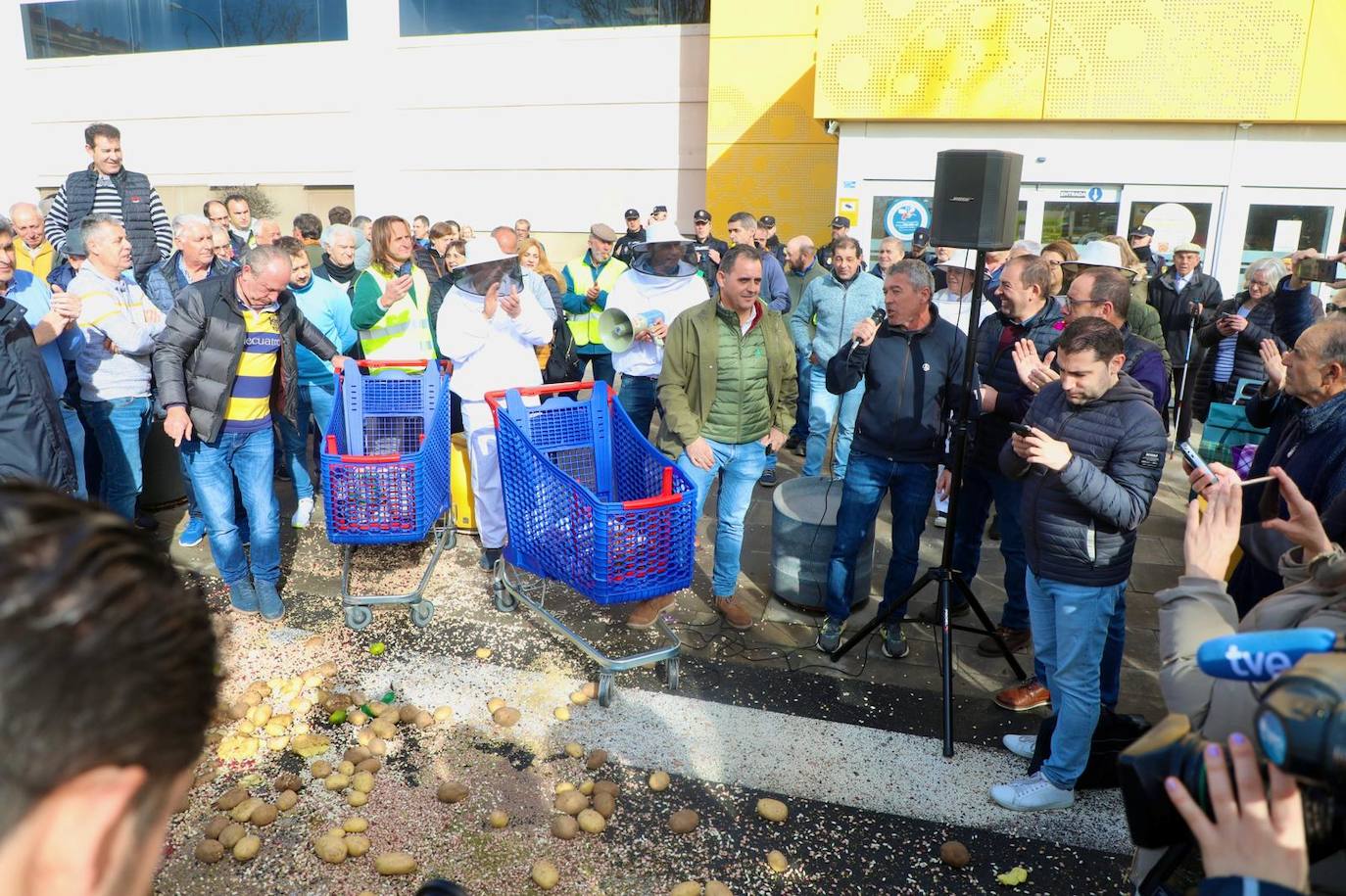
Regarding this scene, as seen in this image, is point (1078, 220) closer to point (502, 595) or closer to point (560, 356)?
point (560, 356)

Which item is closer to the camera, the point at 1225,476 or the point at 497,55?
the point at 1225,476

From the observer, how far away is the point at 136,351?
217 inches

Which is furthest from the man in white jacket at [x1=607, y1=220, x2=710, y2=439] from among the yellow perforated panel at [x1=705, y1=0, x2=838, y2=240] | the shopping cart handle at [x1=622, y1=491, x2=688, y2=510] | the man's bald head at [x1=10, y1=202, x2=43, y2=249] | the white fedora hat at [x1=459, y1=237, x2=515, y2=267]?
the yellow perforated panel at [x1=705, y1=0, x2=838, y2=240]

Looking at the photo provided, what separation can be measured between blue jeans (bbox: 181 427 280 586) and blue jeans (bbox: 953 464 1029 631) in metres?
3.90

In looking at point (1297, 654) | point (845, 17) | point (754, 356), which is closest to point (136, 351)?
point (754, 356)

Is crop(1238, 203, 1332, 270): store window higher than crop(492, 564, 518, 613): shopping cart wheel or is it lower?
higher

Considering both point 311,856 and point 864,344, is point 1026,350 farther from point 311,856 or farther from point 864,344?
point 311,856

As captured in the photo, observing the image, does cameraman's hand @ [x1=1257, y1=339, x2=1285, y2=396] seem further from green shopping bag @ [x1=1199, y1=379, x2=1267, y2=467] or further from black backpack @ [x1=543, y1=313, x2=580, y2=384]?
black backpack @ [x1=543, y1=313, x2=580, y2=384]

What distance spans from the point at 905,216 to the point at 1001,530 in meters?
→ 9.37

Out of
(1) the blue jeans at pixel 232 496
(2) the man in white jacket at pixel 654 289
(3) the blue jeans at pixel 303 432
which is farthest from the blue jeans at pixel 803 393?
(1) the blue jeans at pixel 232 496

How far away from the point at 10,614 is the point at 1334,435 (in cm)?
412

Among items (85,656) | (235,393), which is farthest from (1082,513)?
(235,393)

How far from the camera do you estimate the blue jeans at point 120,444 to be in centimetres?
582

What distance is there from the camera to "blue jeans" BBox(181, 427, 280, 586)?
515 cm
